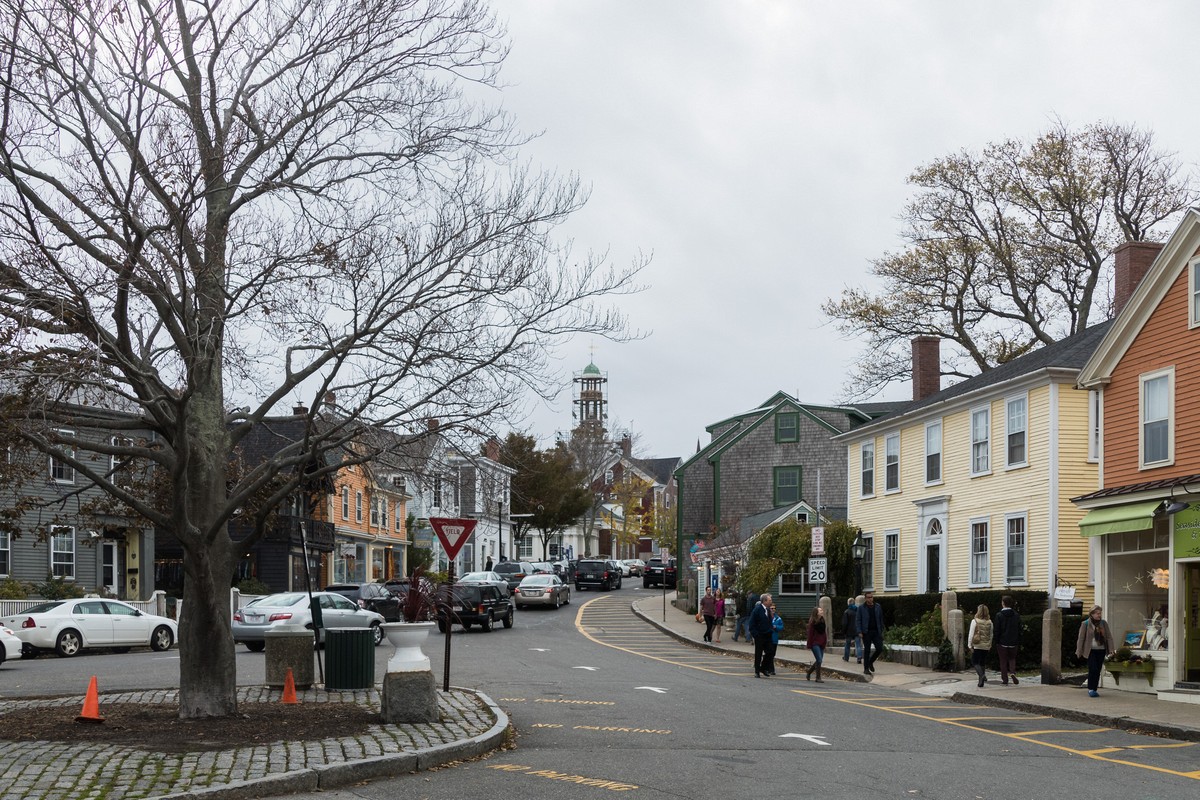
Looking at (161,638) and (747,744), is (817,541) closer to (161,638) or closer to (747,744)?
(161,638)

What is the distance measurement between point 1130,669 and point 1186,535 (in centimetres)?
297

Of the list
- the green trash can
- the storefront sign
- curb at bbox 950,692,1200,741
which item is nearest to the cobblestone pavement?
the green trash can

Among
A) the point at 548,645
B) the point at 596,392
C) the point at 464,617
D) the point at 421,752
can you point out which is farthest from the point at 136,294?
the point at 596,392

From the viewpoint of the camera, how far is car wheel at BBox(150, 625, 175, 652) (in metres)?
32.2

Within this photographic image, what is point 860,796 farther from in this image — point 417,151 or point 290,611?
point 290,611

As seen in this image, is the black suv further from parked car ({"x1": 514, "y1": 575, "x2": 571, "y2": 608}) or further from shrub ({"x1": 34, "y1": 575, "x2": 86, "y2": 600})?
shrub ({"x1": 34, "y1": 575, "x2": 86, "y2": 600})

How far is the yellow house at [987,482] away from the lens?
2892 cm

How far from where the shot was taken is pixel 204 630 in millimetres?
14891

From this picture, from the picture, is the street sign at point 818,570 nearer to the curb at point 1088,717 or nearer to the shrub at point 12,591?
the curb at point 1088,717

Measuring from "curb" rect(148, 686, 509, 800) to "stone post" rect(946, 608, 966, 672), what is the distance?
15.8 meters

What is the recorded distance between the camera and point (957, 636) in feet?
89.0

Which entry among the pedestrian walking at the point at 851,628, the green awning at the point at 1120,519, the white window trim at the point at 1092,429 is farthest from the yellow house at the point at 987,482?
the green awning at the point at 1120,519

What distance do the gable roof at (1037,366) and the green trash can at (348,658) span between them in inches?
686

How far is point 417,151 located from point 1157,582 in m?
15.3
